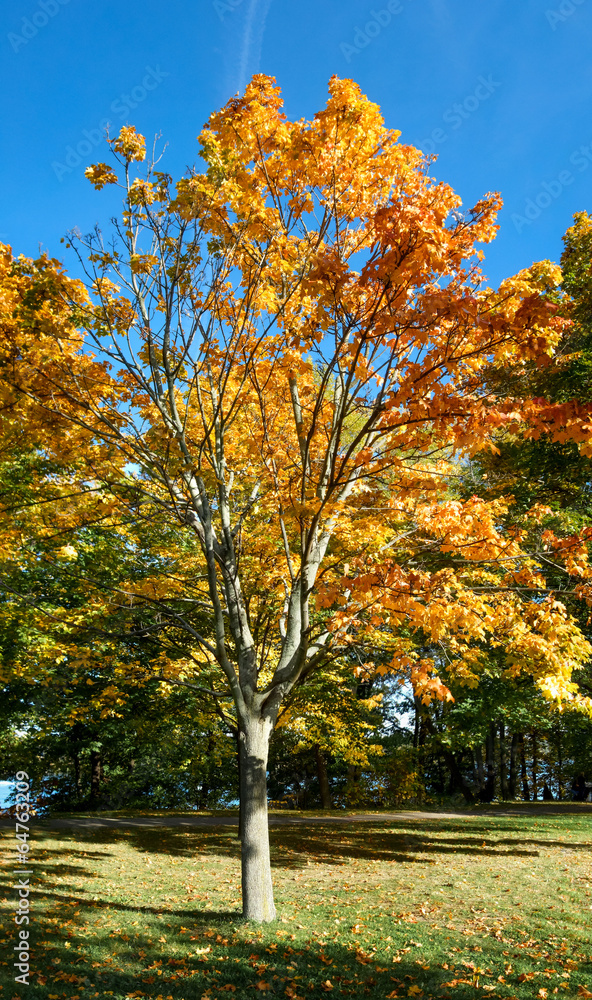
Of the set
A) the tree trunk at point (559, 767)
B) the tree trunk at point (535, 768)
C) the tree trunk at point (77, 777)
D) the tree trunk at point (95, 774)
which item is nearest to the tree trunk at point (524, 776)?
the tree trunk at point (535, 768)

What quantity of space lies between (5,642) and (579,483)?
12347 millimetres

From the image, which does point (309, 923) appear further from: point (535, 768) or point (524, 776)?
point (535, 768)

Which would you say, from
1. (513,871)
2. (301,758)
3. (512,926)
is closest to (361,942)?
(512,926)

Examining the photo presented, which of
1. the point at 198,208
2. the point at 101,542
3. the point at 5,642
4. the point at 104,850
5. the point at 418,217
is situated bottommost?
the point at 104,850

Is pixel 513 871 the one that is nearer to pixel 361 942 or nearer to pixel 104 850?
pixel 361 942

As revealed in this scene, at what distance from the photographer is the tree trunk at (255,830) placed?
5.94m

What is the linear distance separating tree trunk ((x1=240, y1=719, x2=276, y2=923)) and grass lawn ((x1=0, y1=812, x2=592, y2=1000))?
10.2 inches

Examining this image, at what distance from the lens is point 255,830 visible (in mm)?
6047

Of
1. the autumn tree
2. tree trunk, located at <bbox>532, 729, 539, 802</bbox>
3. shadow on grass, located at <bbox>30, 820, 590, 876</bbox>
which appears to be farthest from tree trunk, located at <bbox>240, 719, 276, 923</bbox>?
tree trunk, located at <bbox>532, 729, 539, 802</bbox>

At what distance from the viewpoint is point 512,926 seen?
6.15 metres

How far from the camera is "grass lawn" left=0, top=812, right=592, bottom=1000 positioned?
181 inches

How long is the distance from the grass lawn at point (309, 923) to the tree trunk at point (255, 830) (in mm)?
258

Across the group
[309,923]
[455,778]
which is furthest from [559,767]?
[309,923]

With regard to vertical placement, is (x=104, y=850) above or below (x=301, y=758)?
above
